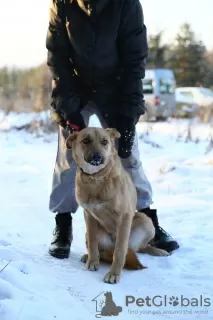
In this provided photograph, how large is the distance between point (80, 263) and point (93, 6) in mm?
1739

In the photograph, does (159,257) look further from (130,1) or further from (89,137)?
(130,1)

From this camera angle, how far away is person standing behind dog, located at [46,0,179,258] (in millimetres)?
3229

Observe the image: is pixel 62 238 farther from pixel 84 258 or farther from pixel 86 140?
pixel 86 140

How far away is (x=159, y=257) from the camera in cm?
336

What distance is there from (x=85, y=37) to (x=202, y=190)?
9.54 ft

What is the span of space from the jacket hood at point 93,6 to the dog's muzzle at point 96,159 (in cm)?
97

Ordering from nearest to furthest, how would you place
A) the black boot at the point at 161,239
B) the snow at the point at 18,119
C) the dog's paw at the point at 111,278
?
the dog's paw at the point at 111,278
the black boot at the point at 161,239
the snow at the point at 18,119

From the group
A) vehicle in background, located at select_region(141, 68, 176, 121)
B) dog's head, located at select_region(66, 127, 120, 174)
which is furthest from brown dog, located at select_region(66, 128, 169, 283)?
vehicle in background, located at select_region(141, 68, 176, 121)

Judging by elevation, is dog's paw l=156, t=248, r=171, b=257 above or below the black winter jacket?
below

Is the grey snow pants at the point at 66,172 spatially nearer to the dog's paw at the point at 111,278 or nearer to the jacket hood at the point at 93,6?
the jacket hood at the point at 93,6

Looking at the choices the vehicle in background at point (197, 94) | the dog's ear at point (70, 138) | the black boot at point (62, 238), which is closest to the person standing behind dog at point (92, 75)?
the black boot at point (62, 238)

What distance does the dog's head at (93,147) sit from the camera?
296cm

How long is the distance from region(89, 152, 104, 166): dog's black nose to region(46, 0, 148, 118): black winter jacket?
20.7 inches

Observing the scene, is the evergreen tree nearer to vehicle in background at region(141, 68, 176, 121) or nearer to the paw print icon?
vehicle in background at region(141, 68, 176, 121)
